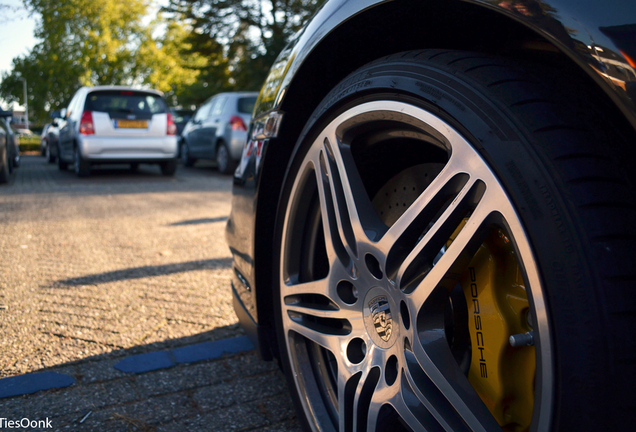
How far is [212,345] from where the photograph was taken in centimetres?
251

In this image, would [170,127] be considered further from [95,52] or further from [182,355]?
[95,52]

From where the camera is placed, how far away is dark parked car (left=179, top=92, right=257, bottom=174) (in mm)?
11055

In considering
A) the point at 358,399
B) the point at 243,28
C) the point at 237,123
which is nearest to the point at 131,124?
the point at 237,123

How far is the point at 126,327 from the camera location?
8.84ft

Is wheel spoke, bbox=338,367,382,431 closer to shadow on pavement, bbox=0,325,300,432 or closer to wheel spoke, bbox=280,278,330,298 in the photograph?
wheel spoke, bbox=280,278,330,298

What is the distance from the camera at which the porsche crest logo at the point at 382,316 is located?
1.27 meters

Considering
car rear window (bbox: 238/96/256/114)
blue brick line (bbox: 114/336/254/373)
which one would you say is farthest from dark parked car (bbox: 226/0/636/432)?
car rear window (bbox: 238/96/256/114)

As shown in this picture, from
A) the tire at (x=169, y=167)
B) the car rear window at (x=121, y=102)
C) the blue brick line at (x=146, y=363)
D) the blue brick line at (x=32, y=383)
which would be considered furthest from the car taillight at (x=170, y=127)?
the blue brick line at (x=32, y=383)

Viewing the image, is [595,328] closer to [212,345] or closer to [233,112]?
[212,345]

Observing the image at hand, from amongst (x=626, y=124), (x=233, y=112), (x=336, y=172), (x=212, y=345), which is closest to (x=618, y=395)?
(x=626, y=124)

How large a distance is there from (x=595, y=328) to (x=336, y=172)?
0.82 m

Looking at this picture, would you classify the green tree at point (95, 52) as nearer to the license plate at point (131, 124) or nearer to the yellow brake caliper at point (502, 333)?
the license plate at point (131, 124)

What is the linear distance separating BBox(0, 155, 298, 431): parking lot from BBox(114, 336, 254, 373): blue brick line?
13 mm

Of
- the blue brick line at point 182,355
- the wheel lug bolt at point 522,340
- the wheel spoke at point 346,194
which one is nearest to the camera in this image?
the wheel lug bolt at point 522,340
